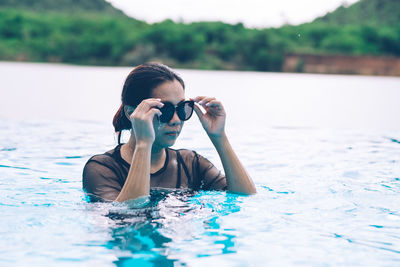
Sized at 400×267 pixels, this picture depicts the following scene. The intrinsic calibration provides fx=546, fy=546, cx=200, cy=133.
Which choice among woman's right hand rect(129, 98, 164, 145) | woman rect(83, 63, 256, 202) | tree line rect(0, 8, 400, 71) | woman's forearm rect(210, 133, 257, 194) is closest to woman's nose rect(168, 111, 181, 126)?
woman rect(83, 63, 256, 202)

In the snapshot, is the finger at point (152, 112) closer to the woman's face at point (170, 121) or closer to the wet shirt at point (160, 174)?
the woman's face at point (170, 121)

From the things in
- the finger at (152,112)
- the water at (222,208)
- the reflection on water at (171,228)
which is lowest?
the water at (222,208)

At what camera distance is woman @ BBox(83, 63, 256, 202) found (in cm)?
270

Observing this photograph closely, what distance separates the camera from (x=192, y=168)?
333 cm

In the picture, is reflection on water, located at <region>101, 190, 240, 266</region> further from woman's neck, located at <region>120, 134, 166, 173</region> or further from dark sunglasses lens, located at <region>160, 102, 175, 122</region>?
dark sunglasses lens, located at <region>160, 102, 175, 122</region>

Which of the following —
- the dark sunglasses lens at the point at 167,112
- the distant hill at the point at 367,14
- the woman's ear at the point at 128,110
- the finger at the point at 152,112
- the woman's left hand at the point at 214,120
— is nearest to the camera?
the finger at the point at 152,112

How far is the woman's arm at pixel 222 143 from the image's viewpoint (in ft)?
10.3

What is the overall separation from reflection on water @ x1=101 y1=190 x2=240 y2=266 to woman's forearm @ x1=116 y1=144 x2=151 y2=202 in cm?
12

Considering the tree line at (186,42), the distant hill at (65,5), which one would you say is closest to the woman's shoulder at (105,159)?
the tree line at (186,42)

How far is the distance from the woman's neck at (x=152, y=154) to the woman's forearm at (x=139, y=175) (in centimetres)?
30

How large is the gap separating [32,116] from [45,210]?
5703mm

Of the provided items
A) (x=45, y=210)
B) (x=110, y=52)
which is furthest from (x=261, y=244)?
(x=110, y=52)

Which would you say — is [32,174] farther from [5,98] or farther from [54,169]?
[5,98]

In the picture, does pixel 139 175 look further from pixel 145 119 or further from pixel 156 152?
pixel 156 152
